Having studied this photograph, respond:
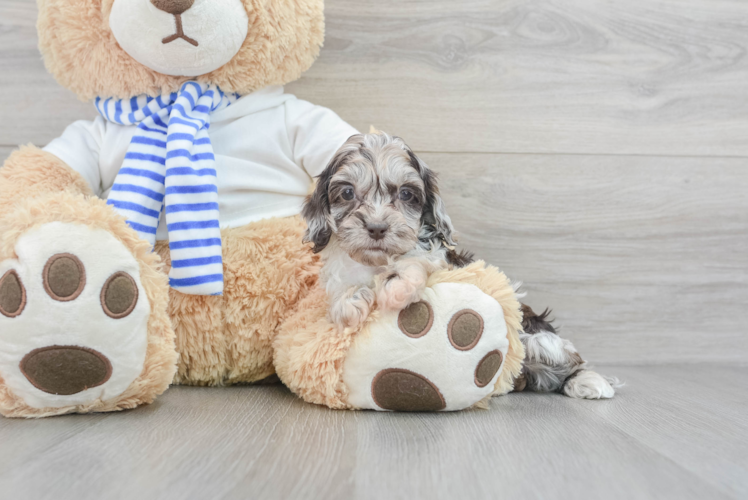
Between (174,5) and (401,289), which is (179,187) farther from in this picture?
(401,289)

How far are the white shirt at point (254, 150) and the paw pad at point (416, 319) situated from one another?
66 centimetres

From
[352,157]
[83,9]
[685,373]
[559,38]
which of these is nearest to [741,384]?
[685,373]

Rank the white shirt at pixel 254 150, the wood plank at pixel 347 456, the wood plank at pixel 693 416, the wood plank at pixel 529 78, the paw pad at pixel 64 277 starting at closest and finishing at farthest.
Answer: the wood plank at pixel 347 456 → the wood plank at pixel 693 416 → the paw pad at pixel 64 277 → the white shirt at pixel 254 150 → the wood plank at pixel 529 78

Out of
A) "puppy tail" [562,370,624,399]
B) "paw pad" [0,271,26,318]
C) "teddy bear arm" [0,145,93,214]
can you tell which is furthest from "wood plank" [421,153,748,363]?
"paw pad" [0,271,26,318]

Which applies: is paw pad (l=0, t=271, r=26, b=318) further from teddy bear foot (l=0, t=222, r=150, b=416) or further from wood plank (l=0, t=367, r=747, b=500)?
wood plank (l=0, t=367, r=747, b=500)

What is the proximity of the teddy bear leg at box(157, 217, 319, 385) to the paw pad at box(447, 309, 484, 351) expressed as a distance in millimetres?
586

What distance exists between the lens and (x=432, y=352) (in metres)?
1.49

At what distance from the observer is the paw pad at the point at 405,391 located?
1514 millimetres

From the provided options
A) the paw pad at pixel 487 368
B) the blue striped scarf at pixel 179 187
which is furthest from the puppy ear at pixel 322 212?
the paw pad at pixel 487 368

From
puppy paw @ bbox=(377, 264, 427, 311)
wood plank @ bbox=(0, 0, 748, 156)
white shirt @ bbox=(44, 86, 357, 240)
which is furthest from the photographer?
wood plank @ bbox=(0, 0, 748, 156)

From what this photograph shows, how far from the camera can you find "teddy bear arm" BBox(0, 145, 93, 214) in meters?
1.71

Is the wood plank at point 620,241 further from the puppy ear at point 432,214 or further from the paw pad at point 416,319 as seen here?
the paw pad at point 416,319

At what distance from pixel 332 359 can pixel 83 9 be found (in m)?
1.33

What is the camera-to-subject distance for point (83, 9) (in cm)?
174
